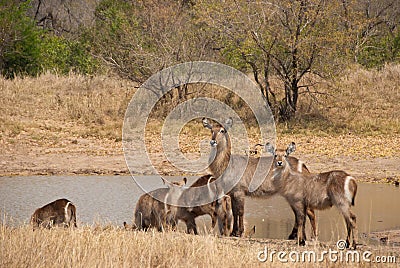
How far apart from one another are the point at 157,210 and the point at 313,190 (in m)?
1.83

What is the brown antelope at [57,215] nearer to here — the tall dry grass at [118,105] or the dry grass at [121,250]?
the dry grass at [121,250]

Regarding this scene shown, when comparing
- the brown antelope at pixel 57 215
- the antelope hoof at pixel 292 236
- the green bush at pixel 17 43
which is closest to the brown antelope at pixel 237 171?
the antelope hoof at pixel 292 236

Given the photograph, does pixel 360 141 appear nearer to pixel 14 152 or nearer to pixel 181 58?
pixel 181 58

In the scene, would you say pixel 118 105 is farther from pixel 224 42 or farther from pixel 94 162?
pixel 94 162

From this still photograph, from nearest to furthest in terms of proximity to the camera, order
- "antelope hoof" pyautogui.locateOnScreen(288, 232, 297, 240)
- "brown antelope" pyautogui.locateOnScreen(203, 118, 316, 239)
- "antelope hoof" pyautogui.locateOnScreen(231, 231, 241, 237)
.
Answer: "antelope hoof" pyautogui.locateOnScreen(288, 232, 297, 240), "antelope hoof" pyautogui.locateOnScreen(231, 231, 241, 237), "brown antelope" pyautogui.locateOnScreen(203, 118, 316, 239)

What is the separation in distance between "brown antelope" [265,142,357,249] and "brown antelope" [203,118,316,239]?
0.53 ft

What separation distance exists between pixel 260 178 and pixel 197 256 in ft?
9.21

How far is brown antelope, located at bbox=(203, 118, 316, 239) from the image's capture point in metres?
9.04

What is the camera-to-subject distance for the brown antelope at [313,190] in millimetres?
7902

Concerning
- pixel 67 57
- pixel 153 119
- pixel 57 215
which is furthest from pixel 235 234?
pixel 67 57

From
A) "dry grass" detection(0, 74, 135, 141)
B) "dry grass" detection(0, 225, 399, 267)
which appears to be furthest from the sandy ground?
"dry grass" detection(0, 225, 399, 267)

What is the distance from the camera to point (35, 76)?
2286 centimetres

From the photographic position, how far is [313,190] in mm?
8383

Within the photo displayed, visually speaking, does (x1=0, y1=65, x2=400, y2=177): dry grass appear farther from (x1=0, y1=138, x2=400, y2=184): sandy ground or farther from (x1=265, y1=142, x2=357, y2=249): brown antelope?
(x1=265, y1=142, x2=357, y2=249): brown antelope
